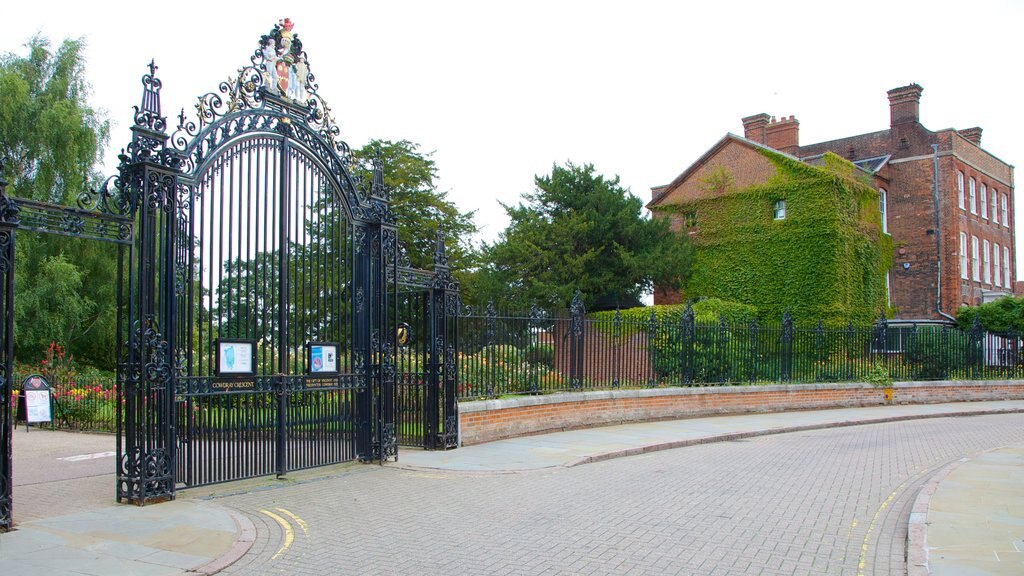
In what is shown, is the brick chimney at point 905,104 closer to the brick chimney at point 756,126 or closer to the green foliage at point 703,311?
the brick chimney at point 756,126

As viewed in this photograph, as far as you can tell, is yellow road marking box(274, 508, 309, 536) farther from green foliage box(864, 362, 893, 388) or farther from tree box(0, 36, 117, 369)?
tree box(0, 36, 117, 369)

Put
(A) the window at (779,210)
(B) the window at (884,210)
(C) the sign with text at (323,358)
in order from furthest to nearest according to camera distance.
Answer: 1. (B) the window at (884,210)
2. (A) the window at (779,210)
3. (C) the sign with text at (323,358)

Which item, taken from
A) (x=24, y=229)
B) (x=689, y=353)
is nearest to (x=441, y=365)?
(x=24, y=229)

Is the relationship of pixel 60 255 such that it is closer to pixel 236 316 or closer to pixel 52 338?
pixel 52 338

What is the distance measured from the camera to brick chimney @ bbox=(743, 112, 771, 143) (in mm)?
45125

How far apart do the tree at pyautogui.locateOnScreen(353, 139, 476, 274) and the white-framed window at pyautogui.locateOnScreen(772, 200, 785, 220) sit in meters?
15.5

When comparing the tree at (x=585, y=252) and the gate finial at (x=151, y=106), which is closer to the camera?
the gate finial at (x=151, y=106)

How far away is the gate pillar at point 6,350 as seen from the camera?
7.14 metres

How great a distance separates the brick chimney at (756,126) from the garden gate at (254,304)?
36158mm

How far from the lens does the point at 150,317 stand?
8680 mm

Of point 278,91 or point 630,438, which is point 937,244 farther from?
point 278,91

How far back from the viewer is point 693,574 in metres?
6.04

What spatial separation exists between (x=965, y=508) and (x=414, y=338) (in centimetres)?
799

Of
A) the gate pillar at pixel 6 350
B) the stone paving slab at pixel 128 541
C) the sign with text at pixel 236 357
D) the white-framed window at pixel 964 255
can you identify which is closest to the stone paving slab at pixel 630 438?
the sign with text at pixel 236 357
